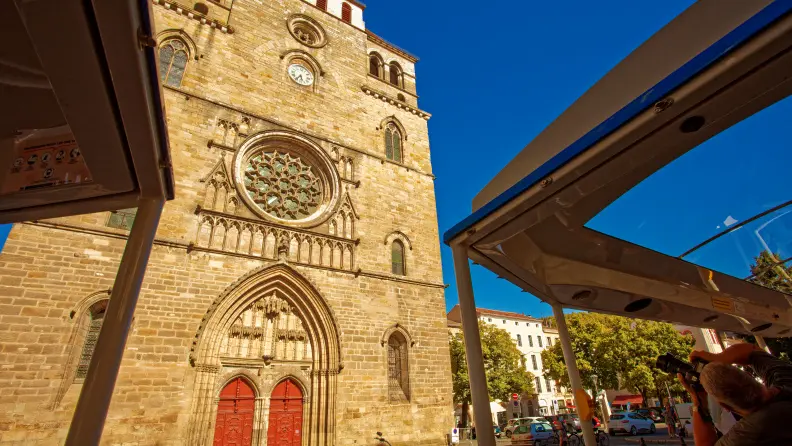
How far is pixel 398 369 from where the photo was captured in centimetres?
1186

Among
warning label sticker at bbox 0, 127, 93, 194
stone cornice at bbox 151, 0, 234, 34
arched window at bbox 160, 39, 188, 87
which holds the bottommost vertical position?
warning label sticker at bbox 0, 127, 93, 194

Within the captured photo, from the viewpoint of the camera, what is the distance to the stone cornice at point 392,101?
1598 cm

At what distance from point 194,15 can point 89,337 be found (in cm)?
1031

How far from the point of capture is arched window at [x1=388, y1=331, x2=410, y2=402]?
11414 millimetres

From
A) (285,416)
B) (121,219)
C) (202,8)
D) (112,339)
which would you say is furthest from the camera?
(202,8)

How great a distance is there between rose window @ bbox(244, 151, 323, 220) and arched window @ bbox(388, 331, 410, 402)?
4.92 metres

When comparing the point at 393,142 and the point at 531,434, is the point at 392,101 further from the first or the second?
the point at 531,434

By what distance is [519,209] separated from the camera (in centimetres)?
268

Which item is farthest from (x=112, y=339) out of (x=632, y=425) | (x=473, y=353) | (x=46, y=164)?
(x=632, y=425)

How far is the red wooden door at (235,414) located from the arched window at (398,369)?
3916 millimetres

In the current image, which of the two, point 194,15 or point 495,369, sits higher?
point 194,15

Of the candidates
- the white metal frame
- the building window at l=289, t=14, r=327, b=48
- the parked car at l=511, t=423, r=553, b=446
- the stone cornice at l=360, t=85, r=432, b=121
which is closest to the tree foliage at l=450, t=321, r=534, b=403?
the parked car at l=511, t=423, r=553, b=446

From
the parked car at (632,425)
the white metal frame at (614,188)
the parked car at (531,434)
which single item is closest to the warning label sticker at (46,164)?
the white metal frame at (614,188)

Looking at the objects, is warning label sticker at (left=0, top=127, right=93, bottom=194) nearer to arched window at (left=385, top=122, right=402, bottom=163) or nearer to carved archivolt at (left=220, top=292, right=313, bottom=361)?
carved archivolt at (left=220, top=292, right=313, bottom=361)
